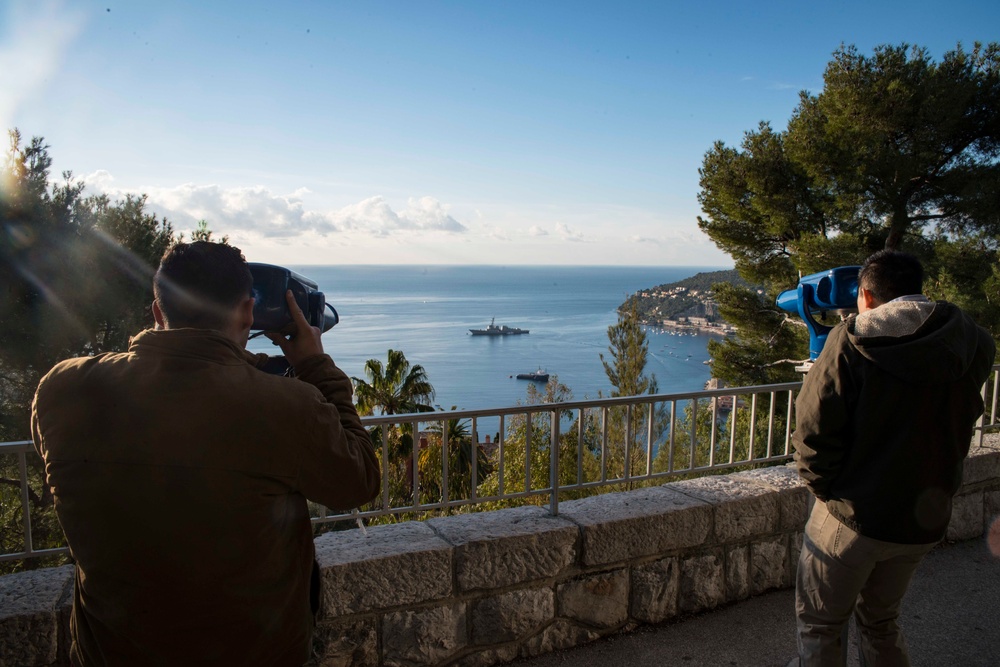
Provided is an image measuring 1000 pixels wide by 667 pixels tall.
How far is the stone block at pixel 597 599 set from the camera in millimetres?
2656

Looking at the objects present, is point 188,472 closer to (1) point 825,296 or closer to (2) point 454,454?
(1) point 825,296

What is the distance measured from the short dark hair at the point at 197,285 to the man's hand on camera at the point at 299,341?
0.16 metres

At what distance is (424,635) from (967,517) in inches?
125

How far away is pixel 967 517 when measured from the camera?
12.1ft

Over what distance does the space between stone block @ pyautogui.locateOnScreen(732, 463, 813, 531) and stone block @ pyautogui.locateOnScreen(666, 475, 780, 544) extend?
0.15 ft

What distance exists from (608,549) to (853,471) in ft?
3.72

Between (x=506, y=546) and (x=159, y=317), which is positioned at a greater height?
(x=159, y=317)

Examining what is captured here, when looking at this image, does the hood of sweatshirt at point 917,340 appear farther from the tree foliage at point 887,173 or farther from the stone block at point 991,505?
the tree foliage at point 887,173

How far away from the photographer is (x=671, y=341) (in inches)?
2869

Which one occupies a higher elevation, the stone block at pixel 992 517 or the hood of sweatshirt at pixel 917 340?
the hood of sweatshirt at pixel 917 340

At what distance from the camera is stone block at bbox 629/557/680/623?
9.21ft

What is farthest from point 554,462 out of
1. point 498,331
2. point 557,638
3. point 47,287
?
point 498,331

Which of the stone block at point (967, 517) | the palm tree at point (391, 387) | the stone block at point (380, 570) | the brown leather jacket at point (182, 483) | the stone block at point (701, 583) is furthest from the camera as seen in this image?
the palm tree at point (391, 387)

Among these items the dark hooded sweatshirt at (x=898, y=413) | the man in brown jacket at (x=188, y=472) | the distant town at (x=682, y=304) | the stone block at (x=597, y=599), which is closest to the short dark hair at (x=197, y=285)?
the man in brown jacket at (x=188, y=472)
